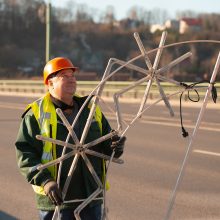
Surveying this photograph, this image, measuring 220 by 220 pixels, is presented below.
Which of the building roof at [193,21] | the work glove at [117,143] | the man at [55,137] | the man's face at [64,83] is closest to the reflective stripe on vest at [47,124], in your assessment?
the man at [55,137]

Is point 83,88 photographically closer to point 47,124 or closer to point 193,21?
point 47,124

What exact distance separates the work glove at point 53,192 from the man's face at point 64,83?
0.57m

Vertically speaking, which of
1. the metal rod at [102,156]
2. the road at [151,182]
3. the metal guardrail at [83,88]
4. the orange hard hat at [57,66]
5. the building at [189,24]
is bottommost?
the building at [189,24]

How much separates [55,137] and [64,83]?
0.35 metres

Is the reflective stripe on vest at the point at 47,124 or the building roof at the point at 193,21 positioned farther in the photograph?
the building roof at the point at 193,21

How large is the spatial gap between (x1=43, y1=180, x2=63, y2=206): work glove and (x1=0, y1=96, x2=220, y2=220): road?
9.89 ft

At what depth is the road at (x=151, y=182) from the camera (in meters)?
6.97

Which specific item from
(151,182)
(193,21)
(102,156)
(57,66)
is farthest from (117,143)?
(193,21)

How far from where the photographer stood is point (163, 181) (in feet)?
28.5

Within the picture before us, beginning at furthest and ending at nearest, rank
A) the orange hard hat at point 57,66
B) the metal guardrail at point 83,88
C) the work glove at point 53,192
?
the metal guardrail at point 83,88
the orange hard hat at point 57,66
the work glove at point 53,192

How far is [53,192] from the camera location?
3705 mm

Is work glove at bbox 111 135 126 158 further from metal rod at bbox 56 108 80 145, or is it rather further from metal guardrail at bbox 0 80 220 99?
metal guardrail at bbox 0 80 220 99

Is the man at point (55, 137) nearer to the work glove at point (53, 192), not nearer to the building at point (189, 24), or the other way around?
the work glove at point (53, 192)

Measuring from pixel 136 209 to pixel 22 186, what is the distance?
77.7 inches
